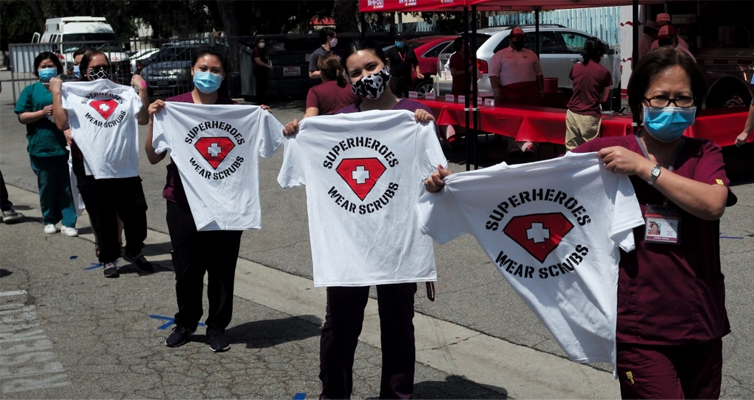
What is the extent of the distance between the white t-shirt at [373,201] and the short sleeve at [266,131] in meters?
1.36

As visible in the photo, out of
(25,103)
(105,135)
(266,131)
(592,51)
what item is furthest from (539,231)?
(592,51)

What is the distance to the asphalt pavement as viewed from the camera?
4977 mm

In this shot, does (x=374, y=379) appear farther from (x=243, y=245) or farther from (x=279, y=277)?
(x=243, y=245)

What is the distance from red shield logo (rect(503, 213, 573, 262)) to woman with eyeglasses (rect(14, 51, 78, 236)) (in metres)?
6.44

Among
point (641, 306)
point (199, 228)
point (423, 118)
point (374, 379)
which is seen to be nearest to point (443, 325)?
point (374, 379)

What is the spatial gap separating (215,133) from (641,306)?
321 centimetres

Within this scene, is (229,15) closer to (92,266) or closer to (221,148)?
Answer: (92,266)

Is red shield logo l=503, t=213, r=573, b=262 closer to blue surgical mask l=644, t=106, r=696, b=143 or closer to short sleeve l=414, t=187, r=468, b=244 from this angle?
short sleeve l=414, t=187, r=468, b=244

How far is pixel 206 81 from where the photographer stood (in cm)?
543

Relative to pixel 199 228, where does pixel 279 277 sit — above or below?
below

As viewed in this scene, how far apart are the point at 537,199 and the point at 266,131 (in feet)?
8.32

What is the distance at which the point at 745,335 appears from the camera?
17.9ft

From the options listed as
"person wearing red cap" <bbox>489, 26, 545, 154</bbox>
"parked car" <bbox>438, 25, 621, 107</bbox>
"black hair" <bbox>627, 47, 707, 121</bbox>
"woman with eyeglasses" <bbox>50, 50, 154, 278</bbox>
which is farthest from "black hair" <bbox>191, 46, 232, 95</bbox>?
"parked car" <bbox>438, 25, 621, 107</bbox>

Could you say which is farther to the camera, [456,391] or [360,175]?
[456,391]
